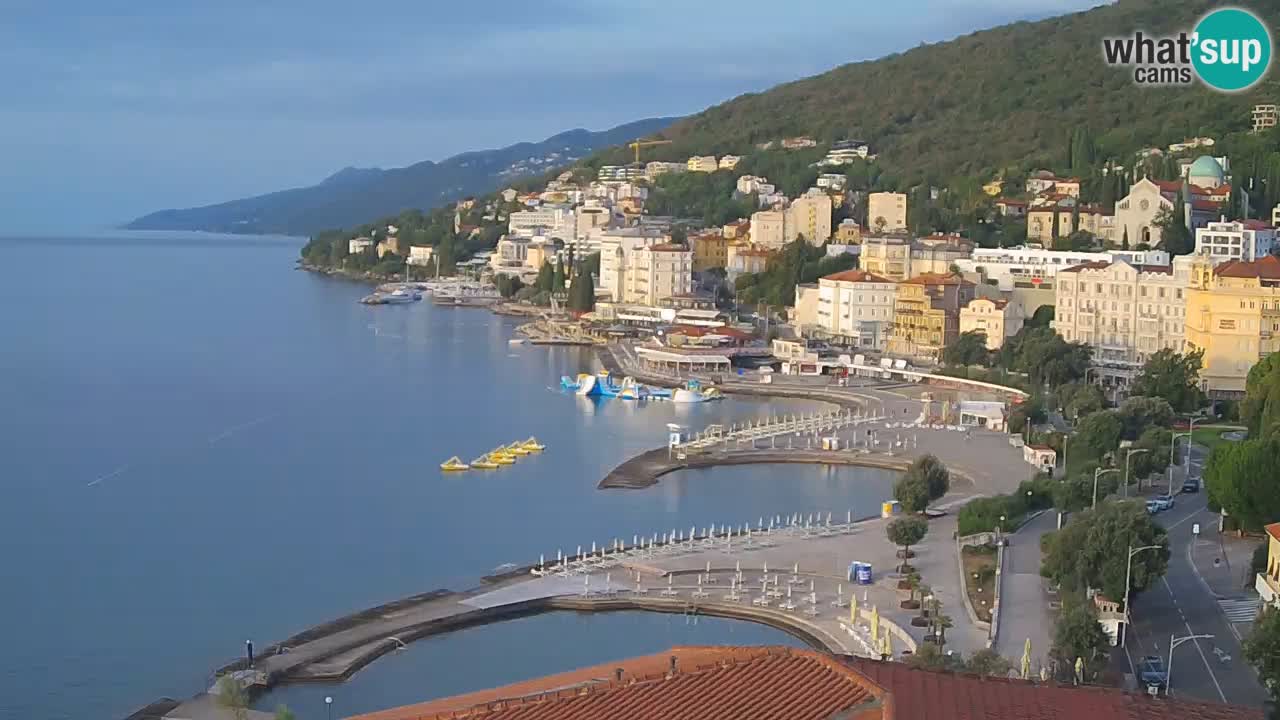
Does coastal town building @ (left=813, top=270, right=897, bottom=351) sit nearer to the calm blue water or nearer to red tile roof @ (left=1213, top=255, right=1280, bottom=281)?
the calm blue water

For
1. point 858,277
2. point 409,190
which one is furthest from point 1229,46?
point 409,190

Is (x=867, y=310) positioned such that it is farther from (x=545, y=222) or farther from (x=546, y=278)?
(x=545, y=222)

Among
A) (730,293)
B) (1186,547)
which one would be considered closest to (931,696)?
(1186,547)

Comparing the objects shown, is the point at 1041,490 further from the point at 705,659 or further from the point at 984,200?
the point at 984,200

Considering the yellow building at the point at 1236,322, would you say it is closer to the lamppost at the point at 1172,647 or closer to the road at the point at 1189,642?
the road at the point at 1189,642

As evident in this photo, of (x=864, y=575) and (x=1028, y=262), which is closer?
(x=864, y=575)

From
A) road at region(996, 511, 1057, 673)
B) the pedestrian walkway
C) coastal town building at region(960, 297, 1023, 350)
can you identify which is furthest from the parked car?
coastal town building at region(960, 297, 1023, 350)

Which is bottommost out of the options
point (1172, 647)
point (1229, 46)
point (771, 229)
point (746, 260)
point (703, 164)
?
point (1172, 647)

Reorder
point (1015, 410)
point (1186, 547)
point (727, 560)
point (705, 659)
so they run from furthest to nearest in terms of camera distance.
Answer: point (1015, 410)
point (727, 560)
point (1186, 547)
point (705, 659)
